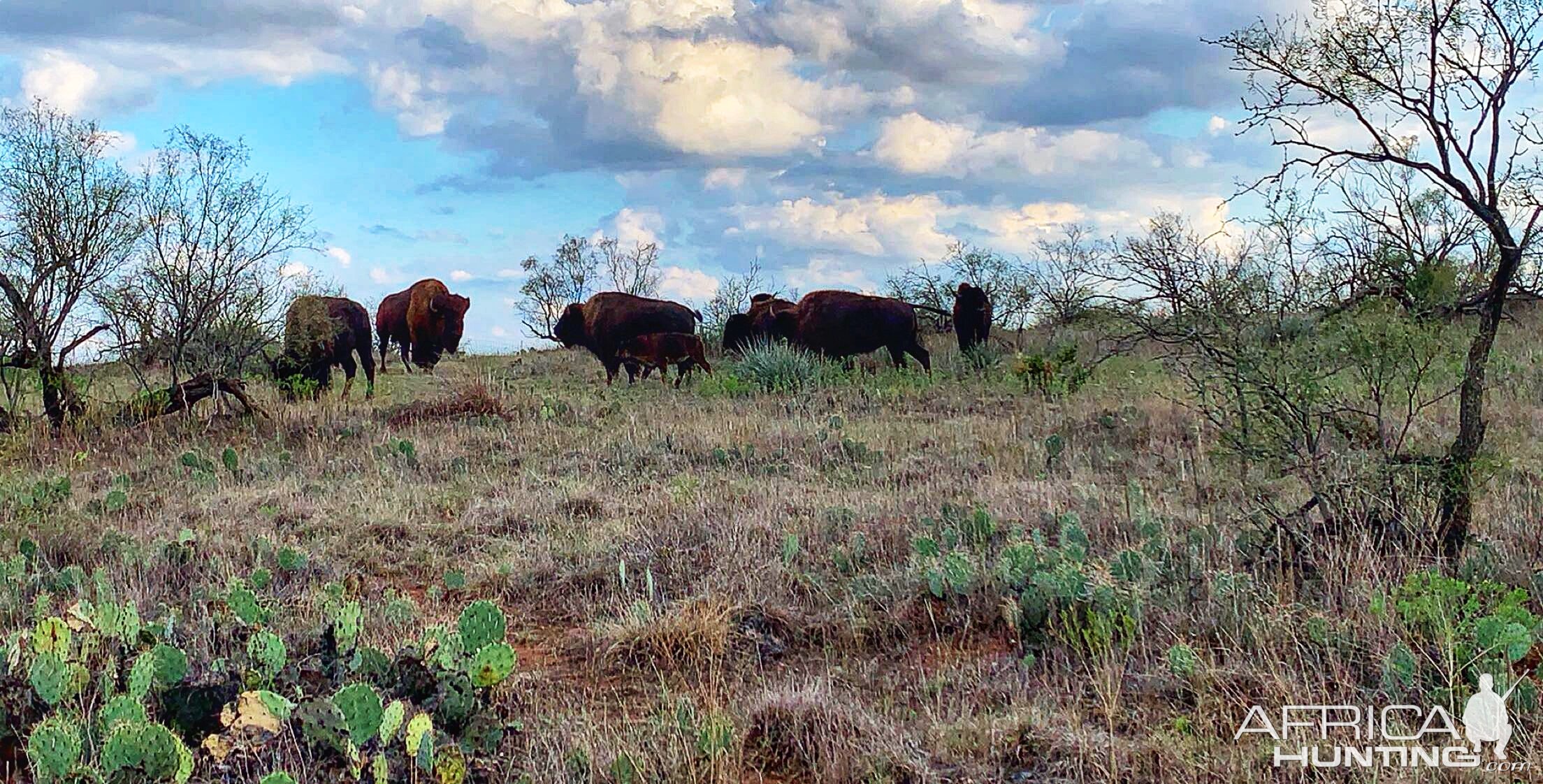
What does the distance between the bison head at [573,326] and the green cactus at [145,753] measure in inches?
606

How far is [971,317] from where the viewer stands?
17.9m

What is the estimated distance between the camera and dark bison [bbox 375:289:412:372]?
2219cm

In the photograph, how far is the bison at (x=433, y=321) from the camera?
20.2 metres

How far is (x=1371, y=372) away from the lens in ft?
17.8

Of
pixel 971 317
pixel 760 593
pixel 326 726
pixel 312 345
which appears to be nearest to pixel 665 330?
pixel 971 317

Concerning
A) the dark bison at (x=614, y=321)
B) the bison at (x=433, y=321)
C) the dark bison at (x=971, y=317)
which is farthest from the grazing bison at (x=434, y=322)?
the dark bison at (x=971, y=317)

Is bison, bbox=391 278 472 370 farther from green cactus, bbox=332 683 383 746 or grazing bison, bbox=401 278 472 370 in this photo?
green cactus, bbox=332 683 383 746

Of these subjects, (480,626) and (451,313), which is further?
(451,313)

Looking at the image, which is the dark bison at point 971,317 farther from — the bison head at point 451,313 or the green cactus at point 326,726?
the green cactus at point 326,726

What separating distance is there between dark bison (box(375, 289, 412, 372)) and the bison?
27.3 inches

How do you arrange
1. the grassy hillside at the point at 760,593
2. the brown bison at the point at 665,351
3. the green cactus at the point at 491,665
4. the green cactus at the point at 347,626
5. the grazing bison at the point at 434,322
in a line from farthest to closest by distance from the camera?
the grazing bison at the point at 434,322 → the brown bison at the point at 665,351 → the green cactus at the point at 347,626 → the green cactus at the point at 491,665 → the grassy hillside at the point at 760,593

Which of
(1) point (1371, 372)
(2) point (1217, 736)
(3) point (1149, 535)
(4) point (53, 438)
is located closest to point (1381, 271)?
(1) point (1371, 372)

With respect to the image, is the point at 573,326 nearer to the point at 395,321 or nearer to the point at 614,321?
the point at 614,321

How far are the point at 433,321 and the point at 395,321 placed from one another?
2624 mm
